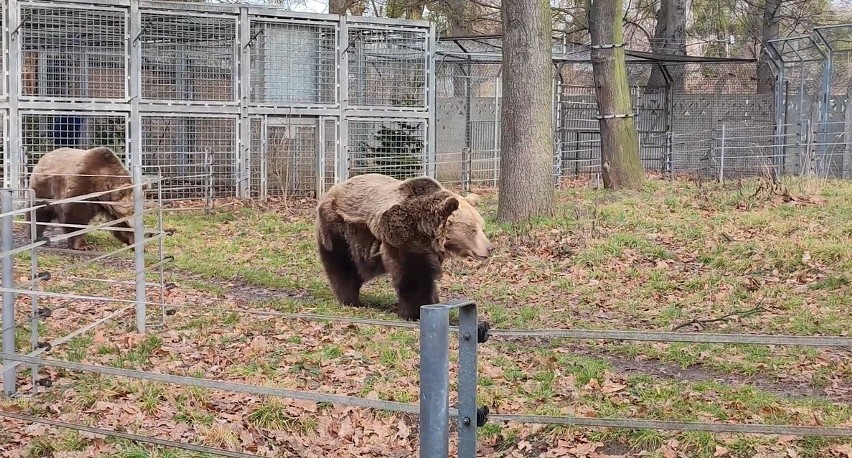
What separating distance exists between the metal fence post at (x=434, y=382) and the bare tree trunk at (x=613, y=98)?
1596 centimetres

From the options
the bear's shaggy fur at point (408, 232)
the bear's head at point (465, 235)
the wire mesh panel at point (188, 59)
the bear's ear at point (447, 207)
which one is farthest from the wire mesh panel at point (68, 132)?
the bear's ear at point (447, 207)

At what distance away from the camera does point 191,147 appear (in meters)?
20.7

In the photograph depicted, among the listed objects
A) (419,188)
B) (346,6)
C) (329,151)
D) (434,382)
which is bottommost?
(434,382)

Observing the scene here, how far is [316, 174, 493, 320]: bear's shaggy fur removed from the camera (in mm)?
8719

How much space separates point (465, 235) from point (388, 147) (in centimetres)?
1283

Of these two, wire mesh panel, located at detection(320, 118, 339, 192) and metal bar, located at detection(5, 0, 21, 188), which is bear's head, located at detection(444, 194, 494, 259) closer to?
wire mesh panel, located at detection(320, 118, 339, 192)

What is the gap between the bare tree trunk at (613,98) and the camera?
18453 millimetres

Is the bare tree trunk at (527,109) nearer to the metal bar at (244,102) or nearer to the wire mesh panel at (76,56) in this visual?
the metal bar at (244,102)

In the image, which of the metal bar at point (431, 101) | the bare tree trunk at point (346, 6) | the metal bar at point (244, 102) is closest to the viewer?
the metal bar at point (244, 102)

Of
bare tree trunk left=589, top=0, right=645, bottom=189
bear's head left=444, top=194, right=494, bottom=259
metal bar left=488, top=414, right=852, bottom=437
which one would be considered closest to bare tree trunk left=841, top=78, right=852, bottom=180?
bare tree trunk left=589, top=0, right=645, bottom=189

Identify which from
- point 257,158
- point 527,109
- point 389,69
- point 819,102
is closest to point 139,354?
point 527,109

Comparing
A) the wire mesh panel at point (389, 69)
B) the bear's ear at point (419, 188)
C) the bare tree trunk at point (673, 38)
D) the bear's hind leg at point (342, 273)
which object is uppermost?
the bare tree trunk at point (673, 38)

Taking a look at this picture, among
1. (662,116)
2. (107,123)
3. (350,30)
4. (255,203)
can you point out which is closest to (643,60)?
(662,116)

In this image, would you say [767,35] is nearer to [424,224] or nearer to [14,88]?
[14,88]
